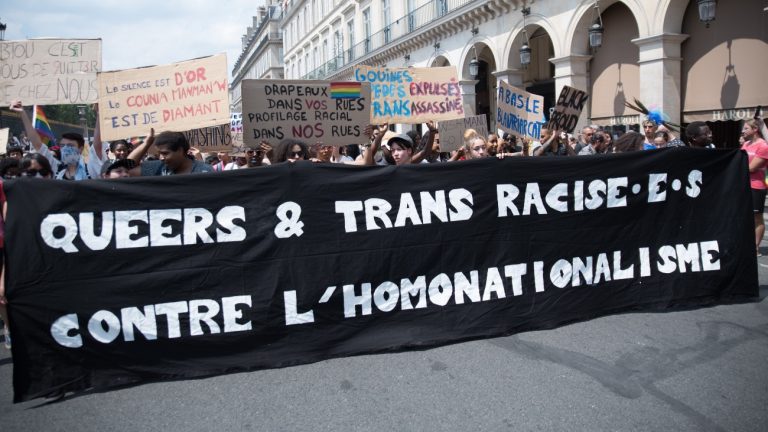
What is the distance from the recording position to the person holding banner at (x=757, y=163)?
6.03 m

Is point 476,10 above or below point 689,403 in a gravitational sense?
above

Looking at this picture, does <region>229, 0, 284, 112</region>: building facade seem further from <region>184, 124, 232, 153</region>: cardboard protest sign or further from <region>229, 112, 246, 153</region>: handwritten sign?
<region>184, 124, 232, 153</region>: cardboard protest sign

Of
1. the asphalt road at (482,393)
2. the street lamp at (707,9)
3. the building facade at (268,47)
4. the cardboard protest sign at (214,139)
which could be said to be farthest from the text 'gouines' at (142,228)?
the building facade at (268,47)

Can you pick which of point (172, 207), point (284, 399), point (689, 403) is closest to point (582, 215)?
point (689, 403)

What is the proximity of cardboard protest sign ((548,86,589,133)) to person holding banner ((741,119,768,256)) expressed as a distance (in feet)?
7.35

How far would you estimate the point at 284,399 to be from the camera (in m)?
3.25

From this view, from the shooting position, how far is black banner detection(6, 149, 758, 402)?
11.3ft

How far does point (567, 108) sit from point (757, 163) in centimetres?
263

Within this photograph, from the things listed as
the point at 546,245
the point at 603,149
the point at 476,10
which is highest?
the point at 476,10

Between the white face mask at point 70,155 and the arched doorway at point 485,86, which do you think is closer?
the white face mask at point 70,155

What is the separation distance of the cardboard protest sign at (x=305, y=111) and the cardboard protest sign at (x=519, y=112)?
2032 millimetres

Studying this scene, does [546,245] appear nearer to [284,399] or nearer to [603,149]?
[284,399]

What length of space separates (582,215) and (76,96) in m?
5.61

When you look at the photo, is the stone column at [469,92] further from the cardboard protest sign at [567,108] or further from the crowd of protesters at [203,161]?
the crowd of protesters at [203,161]
